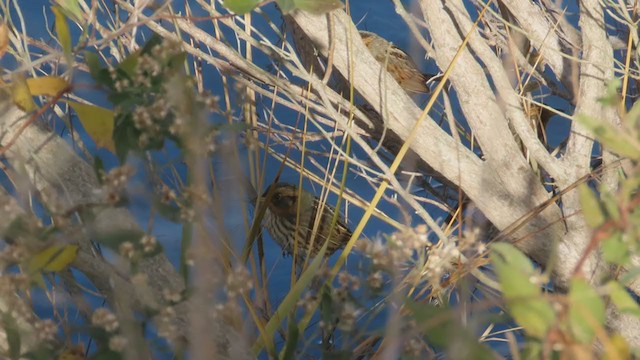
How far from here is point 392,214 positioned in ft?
7.93

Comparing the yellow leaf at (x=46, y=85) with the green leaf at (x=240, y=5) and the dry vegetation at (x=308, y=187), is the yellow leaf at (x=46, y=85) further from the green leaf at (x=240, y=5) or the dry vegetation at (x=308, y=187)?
the green leaf at (x=240, y=5)

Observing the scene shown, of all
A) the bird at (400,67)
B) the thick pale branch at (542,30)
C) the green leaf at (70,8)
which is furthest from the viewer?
the bird at (400,67)

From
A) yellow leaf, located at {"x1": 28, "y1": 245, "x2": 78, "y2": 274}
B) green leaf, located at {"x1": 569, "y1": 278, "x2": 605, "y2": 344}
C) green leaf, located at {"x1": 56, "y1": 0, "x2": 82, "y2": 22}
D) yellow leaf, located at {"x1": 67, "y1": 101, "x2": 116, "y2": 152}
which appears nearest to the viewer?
green leaf, located at {"x1": 569, "y1": 278, "x2": 605, "y2": 344}

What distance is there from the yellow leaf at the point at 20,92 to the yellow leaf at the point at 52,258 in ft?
0.54

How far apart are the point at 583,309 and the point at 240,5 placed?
0.54 meters

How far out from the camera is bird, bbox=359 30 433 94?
2.44m

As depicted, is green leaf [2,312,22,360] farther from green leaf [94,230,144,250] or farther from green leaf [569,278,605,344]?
green leaf [569,278,605,344]

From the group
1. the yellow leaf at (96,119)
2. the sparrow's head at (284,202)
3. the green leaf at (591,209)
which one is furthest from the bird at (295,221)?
the green leaf at (591,209)

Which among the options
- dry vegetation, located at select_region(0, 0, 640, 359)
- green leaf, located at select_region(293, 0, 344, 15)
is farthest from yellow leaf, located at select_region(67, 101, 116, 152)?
green leaf, located at select_region(293, 0, 344, 15)

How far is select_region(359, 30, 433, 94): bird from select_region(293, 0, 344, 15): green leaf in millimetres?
1459

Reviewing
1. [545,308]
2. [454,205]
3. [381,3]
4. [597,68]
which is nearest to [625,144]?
[545,308]

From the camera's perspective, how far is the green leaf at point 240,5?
0.96m

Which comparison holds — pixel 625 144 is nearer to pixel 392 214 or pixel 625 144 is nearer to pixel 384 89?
pixel 384 89

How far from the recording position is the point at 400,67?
252 cm
